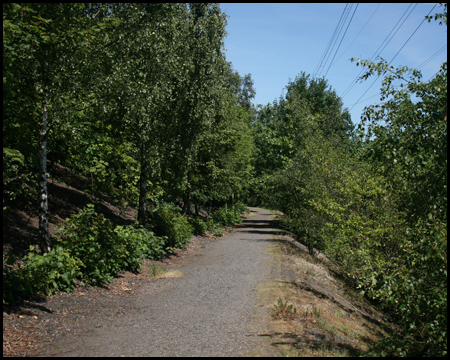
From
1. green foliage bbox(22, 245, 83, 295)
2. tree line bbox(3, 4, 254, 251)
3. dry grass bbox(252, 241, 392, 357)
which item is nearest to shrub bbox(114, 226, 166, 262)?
tree line bbox(3, 4, 254, 251)

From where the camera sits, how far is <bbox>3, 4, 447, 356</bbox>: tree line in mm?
5312

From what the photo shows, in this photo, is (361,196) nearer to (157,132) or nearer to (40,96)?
(157,132)

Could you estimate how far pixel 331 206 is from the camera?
11852 mm

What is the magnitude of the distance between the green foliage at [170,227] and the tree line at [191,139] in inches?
17.6

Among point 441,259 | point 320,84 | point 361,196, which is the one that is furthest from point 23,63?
point 320,84

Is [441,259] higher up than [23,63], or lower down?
lower down

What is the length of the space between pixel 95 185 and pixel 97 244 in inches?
279

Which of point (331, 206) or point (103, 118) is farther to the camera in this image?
point (103, 118)

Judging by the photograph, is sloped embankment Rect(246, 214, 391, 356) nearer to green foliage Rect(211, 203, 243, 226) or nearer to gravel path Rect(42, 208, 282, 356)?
gravel path Rect(42, 208, 282, 356)

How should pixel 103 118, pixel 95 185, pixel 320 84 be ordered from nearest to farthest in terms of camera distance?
1. pixel 103 118
2. pixel 95 185
3. pixel 320 84

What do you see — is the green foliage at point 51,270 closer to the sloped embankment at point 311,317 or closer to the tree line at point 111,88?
the tree line at point 111,88

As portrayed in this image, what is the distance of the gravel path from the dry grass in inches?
18.3

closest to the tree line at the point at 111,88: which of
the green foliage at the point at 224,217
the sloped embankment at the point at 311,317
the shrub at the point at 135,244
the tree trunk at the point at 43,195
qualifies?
the tree trunk at the point at 43,195

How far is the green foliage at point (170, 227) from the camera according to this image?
57.0 ft
